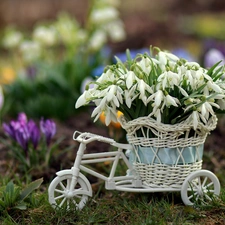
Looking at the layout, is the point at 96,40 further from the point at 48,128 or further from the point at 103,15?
the point at 48,128

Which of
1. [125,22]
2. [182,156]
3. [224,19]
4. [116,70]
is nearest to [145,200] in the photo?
[182,156]

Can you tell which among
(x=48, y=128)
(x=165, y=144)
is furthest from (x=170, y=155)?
(x=48, y=128)

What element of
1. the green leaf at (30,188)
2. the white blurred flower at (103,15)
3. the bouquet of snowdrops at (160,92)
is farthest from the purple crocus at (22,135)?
the white blurred flower at (103,15)

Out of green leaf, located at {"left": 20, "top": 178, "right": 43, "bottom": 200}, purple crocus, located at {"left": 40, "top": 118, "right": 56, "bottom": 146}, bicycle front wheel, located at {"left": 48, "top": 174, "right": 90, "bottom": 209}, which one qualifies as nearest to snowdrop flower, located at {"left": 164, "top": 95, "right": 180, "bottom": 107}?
bicycle front wheel, located at {"left": 48, "top": 174, "right": 90, "bottom": 209}

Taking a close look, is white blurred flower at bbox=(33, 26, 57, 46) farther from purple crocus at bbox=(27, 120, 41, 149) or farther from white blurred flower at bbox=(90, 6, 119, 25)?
purple crocus at bbox=(27, 120, 41, 149)

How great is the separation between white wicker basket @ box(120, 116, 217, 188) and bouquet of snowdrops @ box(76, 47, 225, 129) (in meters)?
0.05

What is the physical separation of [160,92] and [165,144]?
26 centimetres

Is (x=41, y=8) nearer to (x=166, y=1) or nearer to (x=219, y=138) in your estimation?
(x=166, y=1)

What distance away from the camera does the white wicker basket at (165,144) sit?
2.37 metres

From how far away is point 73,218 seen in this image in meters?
2.35

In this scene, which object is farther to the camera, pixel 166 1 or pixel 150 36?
pixel 166 1

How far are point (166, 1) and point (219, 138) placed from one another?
10.3 metres

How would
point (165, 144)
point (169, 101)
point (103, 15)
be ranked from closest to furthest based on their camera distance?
point (169, 101) < point (165, 144) < point (103, 15)

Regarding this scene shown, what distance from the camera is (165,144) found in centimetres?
240
